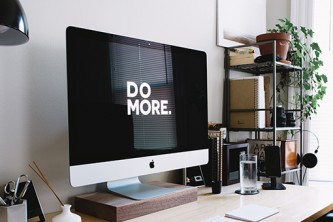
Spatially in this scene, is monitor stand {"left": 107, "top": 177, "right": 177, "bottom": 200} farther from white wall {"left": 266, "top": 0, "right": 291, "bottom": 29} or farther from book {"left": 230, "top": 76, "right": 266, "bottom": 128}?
white wall {"left": 266, "top": 0, "right": 291, "bottom": 29}

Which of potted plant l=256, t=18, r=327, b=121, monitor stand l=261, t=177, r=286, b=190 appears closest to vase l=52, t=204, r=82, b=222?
monitor stand l=261, t=177, r=286, b=190

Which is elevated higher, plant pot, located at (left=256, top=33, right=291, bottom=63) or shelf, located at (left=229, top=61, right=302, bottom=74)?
plant pot, located at (left=256, top=33, right=291, bottom=63)

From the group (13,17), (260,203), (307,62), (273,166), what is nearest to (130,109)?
(13,17)

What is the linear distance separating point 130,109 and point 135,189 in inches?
13.3

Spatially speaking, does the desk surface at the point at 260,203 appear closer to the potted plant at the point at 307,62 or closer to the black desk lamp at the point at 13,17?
the black desk lamp at the point at 13,17

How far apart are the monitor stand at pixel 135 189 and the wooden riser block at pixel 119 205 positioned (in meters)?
0.02

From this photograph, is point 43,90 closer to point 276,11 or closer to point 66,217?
point 66,217

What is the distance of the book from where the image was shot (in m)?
2.20

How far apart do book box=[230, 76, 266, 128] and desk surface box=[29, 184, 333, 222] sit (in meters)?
0.54

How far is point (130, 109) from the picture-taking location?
131 centimetres

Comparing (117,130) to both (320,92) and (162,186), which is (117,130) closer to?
(162,186)

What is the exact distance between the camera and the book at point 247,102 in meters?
2.20

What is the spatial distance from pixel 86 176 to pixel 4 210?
0.85 feet

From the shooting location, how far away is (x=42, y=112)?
1.30 m
